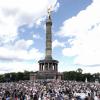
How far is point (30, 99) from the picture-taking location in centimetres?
2606

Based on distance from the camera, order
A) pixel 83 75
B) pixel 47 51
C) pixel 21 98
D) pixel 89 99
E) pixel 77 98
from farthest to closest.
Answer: pixel 83 75
pixel 47 51
pixel 21 98
pixel 77 98
pixel 89 99

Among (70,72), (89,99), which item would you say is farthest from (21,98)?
(70,72)

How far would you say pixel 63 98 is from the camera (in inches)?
883

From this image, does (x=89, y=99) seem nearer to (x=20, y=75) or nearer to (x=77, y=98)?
(x=77, y=98)

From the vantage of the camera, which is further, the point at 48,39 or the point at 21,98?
the point at 48,39

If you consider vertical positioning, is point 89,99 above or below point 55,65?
below

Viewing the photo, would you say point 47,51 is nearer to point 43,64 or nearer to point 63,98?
point 43,64

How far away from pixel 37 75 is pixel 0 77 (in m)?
44.2

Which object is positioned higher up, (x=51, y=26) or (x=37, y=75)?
(x=51, y=26)

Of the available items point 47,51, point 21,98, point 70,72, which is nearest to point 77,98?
Result: point 21,98

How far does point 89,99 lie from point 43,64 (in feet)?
264

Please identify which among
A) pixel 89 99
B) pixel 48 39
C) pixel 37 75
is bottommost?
pixel 89 99

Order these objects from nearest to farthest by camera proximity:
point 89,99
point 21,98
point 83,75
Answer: point 89,99 → point 21,98 → point 83,75

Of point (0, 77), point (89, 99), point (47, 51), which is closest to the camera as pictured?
point (89, 99)
